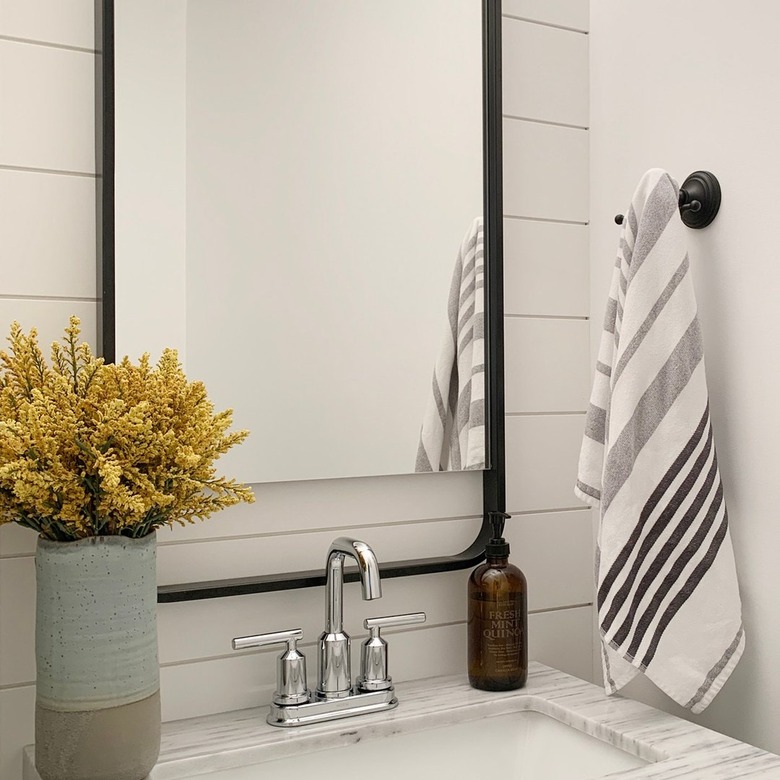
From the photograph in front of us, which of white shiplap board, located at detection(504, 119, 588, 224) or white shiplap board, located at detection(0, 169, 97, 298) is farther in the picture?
white shiplap board, located at detection(504, 119, 588, 224)

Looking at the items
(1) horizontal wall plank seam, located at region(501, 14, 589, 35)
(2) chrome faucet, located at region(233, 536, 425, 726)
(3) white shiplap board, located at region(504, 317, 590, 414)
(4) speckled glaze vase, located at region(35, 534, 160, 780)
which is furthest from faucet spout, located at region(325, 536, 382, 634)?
(1) horizontal wall plank seam, located at region(501, 14, 589, 35)

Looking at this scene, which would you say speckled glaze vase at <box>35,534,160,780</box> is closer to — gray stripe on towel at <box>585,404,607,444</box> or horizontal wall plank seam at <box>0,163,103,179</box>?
horizontal wall plank seam at <box>0,163,103,179</box>

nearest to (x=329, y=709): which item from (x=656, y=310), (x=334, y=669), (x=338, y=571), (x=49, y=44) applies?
(x=334, y=669)

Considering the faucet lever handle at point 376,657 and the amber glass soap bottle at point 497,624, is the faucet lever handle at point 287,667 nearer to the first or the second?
the faucet lever handle at point 376,657

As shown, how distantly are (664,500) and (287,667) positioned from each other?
0.53 meters

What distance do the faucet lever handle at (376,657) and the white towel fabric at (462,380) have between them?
229mm

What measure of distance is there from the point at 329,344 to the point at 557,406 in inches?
16.0

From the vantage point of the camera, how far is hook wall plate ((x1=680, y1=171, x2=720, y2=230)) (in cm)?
118

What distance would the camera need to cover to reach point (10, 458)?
0.85 meters

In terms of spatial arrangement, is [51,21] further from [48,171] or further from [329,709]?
[329,709]

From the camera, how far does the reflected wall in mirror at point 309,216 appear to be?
1.12 meters

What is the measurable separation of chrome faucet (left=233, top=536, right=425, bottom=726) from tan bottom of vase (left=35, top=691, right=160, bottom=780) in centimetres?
22

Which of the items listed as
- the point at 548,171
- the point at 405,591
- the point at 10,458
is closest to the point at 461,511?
the point at 405,591

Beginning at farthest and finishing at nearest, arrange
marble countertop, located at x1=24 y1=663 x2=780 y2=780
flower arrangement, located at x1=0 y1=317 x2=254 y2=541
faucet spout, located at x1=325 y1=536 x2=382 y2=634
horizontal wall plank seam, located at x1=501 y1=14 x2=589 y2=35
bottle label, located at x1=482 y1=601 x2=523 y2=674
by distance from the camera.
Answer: horizontal wall plank seam, located at x1=501 y1=14 x2=589 y2=35 < bottle label, located at x1=482 y1=601 x2=523 y2=674 < faucet spout, located at x1=325 y1=536 x2=382 y2=634 < marble countertop, located at x1=24 y1=663 x2=780 y2=780 < flower arrangement, located at x1=0 y1=317 x2=254 y2=541
